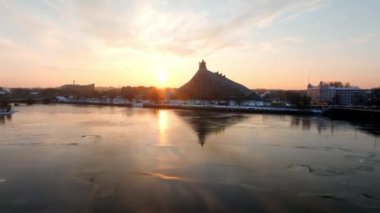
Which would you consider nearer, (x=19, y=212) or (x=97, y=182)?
(x=19, y=212)

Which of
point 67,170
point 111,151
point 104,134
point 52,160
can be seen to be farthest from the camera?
point 104,134

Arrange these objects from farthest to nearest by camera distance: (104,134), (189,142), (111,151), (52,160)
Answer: (104,134) < (189,142) < (111,151) < (52,160)

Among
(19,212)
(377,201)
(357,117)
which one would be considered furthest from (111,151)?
(357,117)

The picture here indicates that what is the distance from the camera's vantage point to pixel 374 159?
1484 centimetres

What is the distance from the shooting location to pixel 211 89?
A: 279 ft

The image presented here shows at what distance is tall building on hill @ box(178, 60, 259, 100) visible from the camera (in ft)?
267

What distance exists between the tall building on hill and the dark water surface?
62.2 m

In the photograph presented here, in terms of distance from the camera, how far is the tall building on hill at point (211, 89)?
267 ft

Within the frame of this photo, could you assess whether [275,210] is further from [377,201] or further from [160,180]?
[160,180]

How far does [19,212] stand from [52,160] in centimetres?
579

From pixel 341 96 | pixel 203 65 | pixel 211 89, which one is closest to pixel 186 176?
pixel 211 89

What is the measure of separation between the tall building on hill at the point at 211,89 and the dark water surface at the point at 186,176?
6220 centimetres

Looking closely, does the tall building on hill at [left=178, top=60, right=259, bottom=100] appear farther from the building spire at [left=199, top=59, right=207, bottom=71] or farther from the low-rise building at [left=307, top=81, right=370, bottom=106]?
the low-rise building at [left=307, top=81, right=370, bottom=106]

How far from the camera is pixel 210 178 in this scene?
1144 centimetres
